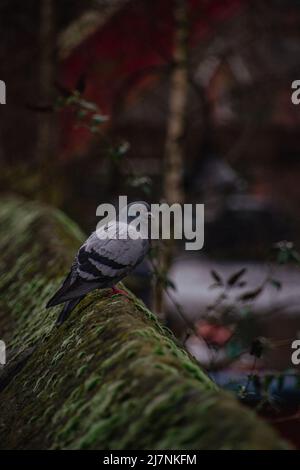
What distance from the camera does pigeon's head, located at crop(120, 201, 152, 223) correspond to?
4742 millimetres

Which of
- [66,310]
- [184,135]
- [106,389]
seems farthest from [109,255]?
[184,135]

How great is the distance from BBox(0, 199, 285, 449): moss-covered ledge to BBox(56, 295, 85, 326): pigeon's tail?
3 centimetres

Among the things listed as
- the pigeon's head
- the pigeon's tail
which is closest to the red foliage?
the pigeon's head

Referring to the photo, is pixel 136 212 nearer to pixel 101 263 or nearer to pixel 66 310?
pixel 101 263

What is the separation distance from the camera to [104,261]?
174 inches

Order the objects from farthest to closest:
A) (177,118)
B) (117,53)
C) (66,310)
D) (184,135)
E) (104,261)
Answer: (117,53), (177,118), (184,135), (104,261), (66,310)

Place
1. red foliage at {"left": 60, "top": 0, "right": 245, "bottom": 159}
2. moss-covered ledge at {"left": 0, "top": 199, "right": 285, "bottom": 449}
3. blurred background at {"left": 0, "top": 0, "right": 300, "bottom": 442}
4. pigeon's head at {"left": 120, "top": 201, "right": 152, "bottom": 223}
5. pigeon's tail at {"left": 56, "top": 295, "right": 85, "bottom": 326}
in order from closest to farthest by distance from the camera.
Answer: moss-covered ledge at {"left": 0, "top": 199, "right": 285, "bottom": 449} < pigeon's tail at {"left": 56, "top": 295, "right": 85, "bottom": 326} < pigeon's head at {"left": 120, "top": 201, "right": 152, "bottom": 223} < blurred background at {"left": 0, "top": 0, "right": 300, "bottom": 442} < red foliage at {"left": 60, "top": 0, "right": 245, "bottom": 159}

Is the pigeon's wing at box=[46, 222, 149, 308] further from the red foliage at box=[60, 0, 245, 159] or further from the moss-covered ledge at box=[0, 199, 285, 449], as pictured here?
the red foliage at box=[60, 0, 245, 159]

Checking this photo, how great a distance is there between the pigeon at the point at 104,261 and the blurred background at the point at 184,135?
1.05 meters

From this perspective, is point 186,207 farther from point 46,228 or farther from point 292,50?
→ point 292,50

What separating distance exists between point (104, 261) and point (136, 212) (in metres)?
0.47
